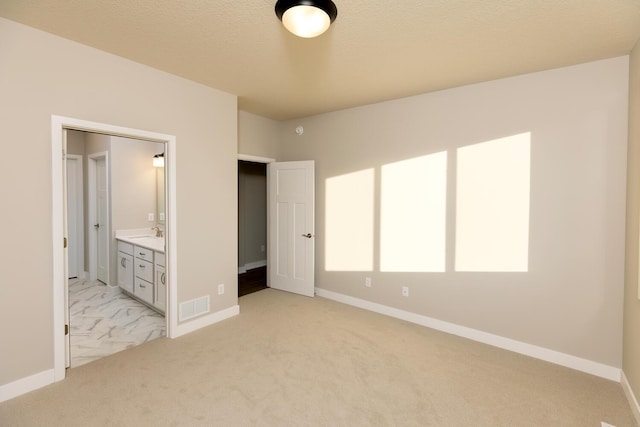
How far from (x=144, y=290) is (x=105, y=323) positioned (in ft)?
1.86

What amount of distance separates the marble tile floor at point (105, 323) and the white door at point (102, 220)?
318mm

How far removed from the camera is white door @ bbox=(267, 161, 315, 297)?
177 inches

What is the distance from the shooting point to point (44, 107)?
2322mm

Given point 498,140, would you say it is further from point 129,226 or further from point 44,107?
point 129,226

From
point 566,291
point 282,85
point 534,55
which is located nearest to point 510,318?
point 566,291

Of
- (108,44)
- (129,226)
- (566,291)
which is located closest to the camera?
(108,44)

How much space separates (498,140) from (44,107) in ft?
13.0

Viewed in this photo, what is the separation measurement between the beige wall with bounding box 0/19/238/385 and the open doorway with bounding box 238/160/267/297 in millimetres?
2816

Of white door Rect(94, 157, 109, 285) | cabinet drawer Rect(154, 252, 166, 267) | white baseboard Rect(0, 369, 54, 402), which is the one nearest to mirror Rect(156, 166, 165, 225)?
white door Rect(94, 157, 109, 285)

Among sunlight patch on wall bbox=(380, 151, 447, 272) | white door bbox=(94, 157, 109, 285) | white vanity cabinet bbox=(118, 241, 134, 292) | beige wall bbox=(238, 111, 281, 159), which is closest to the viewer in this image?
sunlight patch on wall bbox=(380, 151, 447, 272)

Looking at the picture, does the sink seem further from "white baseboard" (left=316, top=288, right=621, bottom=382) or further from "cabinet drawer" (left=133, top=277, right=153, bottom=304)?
"white baseboard" (left=316, top=288, right=621, bottom=382)

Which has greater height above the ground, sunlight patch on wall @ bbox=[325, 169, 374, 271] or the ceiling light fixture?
the ceiling light fixture

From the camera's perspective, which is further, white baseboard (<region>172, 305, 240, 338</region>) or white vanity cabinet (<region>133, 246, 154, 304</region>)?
white vanity cabinet (<region>133, 246, 154, 304</region>)

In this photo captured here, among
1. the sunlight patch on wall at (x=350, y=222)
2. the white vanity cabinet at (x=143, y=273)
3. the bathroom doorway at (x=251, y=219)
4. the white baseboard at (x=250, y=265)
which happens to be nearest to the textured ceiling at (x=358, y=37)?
the sunlight patch on wall at (x=350, y=222)
